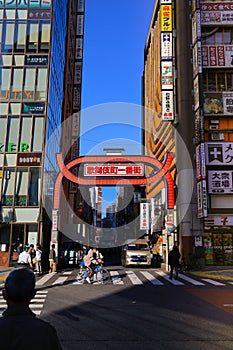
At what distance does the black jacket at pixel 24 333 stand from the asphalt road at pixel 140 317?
15.5 ft

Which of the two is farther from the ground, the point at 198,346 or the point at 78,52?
the point at 78,52

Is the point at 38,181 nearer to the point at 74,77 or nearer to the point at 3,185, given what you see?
the point at 3,185

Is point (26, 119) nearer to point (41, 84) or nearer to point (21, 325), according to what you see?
point (41, 84)

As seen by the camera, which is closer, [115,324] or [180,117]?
[115,324]

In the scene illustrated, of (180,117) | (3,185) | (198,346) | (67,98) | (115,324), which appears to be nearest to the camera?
(198,346)

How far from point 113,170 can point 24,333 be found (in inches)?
1111

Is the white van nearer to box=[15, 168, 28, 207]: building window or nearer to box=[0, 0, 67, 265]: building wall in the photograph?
box=[0, 0, 67, 265]: building wall

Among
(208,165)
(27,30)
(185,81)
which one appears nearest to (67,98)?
(27,30)

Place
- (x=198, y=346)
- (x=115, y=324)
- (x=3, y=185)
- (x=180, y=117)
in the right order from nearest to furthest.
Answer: (x=198, y=346) < (x=115, y=324) < (x=3, y=185) < (x=180, y=117)

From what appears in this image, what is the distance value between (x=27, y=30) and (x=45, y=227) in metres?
17.4

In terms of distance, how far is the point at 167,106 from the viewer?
31.2 metres

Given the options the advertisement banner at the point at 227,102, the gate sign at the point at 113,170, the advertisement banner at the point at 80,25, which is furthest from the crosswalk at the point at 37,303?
the advertisement banner at the point at 80,25

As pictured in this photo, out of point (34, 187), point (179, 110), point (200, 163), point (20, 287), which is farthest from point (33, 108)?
point (20, 287)

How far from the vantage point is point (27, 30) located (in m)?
31.1
